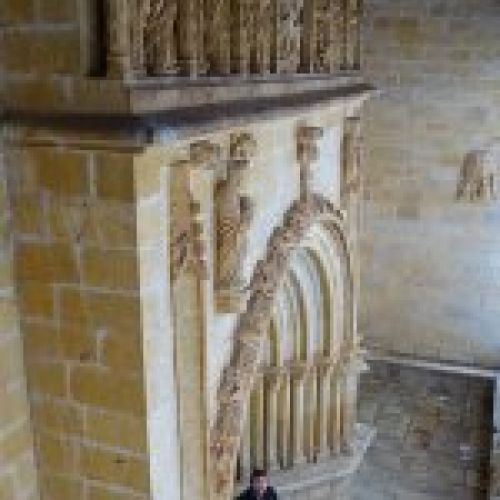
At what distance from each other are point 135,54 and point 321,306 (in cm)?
302

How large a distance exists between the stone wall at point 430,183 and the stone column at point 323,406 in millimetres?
2405

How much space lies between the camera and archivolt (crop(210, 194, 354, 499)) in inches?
133

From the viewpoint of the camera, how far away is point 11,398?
112 inches

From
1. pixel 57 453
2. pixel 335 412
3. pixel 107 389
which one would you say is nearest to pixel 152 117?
pixel 107 389

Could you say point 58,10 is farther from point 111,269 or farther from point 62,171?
point 111,269

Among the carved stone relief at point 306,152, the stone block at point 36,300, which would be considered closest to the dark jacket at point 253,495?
the carved stone relief at point 306,152

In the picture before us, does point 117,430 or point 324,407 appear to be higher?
point 117,430

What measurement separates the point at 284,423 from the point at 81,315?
291 centimetres

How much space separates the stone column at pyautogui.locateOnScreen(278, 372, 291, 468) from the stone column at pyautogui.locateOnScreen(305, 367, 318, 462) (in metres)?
0.14

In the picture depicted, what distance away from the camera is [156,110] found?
258cm

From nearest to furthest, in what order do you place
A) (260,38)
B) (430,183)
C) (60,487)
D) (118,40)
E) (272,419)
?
Result: (118,40) → (60,487) → (260,38) → (272,419) → (430,183)

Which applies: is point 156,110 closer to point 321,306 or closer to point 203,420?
point 203,420

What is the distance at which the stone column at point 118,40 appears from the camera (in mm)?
2438

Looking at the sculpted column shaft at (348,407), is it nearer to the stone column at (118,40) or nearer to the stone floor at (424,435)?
the stone floor at (424,435)
